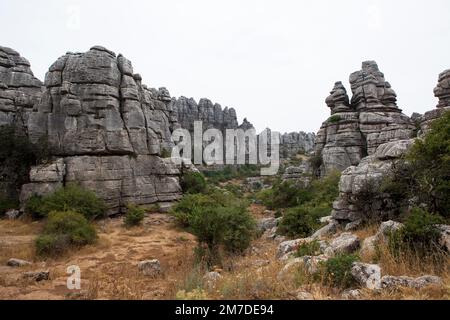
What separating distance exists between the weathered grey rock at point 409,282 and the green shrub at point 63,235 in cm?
1141

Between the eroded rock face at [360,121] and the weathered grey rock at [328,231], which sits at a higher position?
the eroded rock face at [360,121]

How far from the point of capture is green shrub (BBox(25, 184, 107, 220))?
1692cm

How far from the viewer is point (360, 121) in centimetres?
3039

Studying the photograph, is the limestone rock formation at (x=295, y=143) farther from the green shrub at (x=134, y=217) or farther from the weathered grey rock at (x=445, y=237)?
the weathered grey rock at (x=445, y=237)

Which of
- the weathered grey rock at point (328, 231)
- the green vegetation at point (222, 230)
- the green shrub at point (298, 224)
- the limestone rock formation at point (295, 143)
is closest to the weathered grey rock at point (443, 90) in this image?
the green shrub at point (298, 224)

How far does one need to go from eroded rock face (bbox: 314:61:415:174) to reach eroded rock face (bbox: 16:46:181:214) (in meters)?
17.1

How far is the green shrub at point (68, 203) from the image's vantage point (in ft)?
55.5

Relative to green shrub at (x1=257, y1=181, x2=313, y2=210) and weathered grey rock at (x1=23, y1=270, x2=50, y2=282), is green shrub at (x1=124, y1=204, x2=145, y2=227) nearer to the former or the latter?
weathered grey rock at (x1=23, y1=270, x2=50, y2=282)

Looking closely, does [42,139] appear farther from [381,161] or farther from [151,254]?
[381,161]

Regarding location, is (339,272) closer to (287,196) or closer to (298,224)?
(298,224)

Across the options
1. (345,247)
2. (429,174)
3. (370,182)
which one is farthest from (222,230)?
(429,174)

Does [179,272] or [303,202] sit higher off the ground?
[303,202]

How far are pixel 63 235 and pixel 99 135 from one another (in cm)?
A: 951

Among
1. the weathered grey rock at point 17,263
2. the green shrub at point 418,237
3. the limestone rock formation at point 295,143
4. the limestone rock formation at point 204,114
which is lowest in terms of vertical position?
the weathered grey rock at point 17,263
